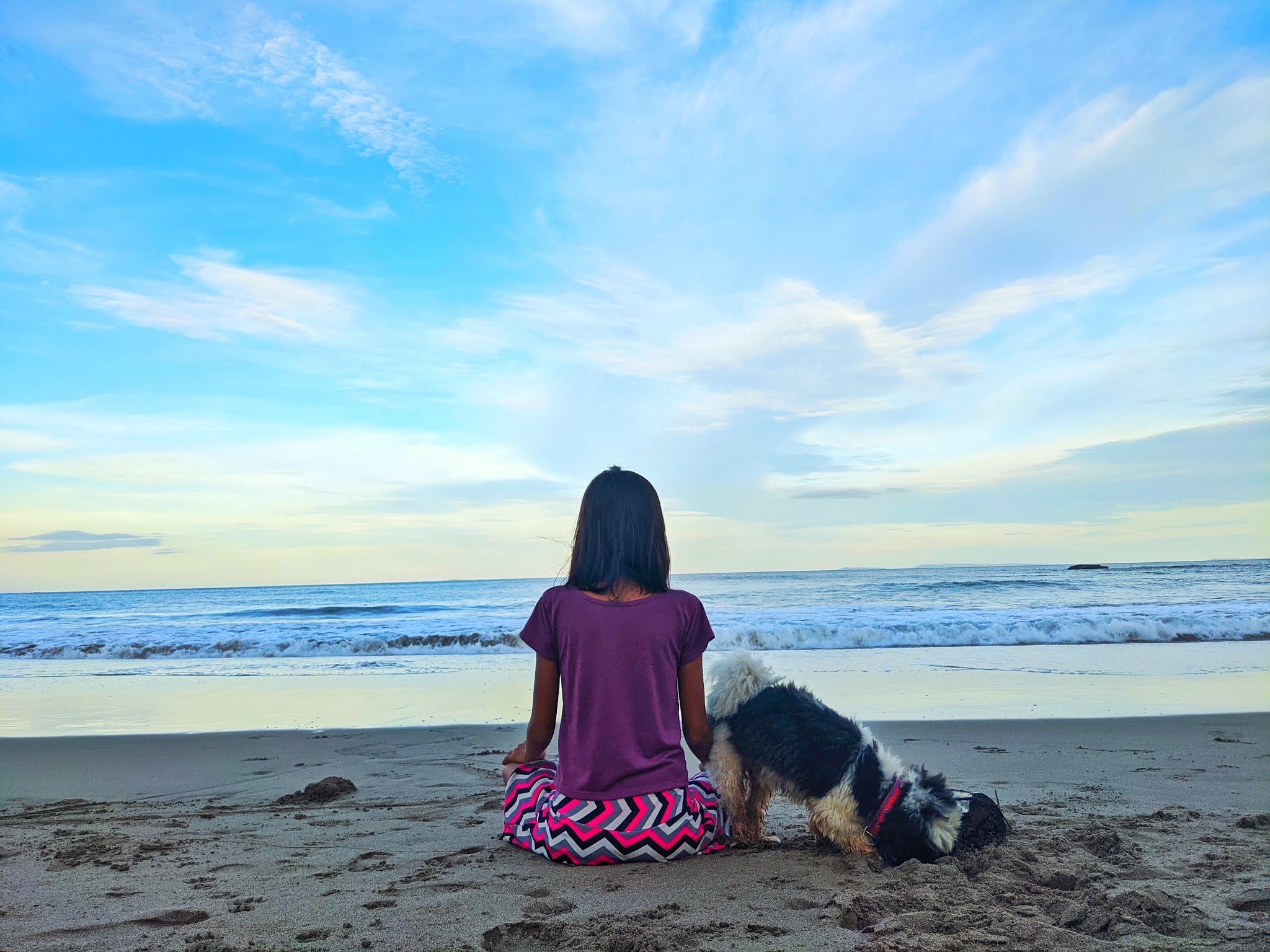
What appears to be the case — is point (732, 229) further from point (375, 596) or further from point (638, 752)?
point (375, 596)

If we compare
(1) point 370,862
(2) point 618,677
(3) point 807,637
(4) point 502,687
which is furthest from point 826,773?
(3) point 807,637

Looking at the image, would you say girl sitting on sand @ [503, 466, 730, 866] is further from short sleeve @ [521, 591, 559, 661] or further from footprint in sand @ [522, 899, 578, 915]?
footprint in sand @ [522, 899, 578, 915]

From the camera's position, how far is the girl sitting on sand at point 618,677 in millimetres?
3223

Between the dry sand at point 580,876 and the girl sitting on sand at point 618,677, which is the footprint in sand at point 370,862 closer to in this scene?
the dry sand at point 580,876

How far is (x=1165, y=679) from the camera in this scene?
943cm

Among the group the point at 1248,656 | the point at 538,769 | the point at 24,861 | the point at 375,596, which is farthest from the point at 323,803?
the point at 375,596

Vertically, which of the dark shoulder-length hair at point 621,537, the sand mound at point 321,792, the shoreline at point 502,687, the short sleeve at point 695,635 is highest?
the dark shoulder-length hair at point 621,537

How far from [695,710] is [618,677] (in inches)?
19.6

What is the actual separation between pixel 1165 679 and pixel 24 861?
10901 mm

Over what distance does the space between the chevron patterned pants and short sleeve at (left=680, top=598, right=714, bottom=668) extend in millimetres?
606

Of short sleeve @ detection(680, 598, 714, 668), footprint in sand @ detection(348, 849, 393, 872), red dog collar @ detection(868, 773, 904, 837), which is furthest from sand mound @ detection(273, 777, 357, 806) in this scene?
red dog collar @ detection(868, 773, 904, 837)

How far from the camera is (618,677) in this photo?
324 centimetres

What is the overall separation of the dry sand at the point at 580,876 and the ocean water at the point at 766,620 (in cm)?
931

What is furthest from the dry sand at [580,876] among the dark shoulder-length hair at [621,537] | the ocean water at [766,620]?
the ocean water at [766,620]
